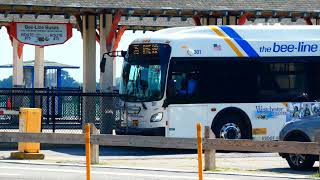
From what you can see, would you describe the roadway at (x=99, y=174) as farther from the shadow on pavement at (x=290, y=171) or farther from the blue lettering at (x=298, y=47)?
the blue lettering at (x=298, y=47)

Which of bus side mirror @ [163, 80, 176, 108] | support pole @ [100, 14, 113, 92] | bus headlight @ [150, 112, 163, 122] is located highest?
support pole @ [100, 14, 113, 92]

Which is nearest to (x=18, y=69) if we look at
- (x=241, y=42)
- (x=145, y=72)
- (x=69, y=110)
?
(x=69, y=110)

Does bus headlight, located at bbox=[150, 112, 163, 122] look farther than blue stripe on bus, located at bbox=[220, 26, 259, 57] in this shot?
No

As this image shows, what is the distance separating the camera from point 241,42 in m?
27.1

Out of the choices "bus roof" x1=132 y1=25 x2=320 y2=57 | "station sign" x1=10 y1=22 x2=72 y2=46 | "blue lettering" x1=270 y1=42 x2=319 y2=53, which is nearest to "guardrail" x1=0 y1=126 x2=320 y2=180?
"bus roof" x1=132 y1=25 x2=320 y2=57

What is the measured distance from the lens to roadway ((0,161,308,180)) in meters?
19.6

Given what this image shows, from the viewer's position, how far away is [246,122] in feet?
88.6

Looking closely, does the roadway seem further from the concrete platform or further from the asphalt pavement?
the concrete platform

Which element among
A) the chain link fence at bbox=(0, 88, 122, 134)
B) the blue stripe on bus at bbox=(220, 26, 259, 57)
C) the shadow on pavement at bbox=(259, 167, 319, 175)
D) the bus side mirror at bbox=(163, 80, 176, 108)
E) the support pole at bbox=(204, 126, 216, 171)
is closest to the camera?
the shadow on pavement at bbox=(259, 167, 319, 175)

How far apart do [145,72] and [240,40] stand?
8.85ft

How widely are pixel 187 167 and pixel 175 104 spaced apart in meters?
4.08

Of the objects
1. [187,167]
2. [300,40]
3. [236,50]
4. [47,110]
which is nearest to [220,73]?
[236,50]

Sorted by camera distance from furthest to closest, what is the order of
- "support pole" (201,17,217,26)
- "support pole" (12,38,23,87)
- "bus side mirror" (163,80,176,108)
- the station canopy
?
1. "support pole" (12,38,23,87)
2. "support pole" (201,17,217,26)
3. the station canopy
4. "bus side mirror" (163,80,176,108)

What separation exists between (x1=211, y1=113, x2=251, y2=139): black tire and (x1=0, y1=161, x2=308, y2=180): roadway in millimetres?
5597
